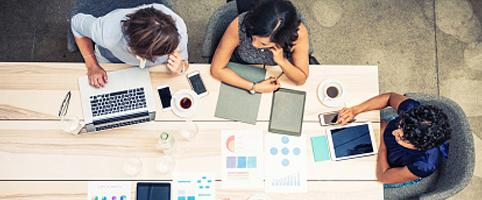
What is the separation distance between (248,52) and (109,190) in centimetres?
88

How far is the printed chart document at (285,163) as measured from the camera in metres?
2.08

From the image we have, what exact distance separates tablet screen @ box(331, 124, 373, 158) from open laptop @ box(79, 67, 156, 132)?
817 millimetres

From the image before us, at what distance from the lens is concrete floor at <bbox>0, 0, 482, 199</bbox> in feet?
10.2

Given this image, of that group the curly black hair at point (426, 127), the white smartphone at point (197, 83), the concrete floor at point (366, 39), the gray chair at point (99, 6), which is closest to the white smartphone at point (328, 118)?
the curly black hair at point (426, 127)

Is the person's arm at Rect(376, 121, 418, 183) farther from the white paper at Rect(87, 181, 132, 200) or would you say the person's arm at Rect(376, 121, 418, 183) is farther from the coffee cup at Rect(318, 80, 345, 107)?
the white paper at Rect(87, 181, 132, 200)

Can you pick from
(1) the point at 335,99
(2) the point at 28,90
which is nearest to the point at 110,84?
(2) the point at 28,90

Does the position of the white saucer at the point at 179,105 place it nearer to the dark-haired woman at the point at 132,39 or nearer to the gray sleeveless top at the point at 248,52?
the dark-haired woman at the point at 132,39

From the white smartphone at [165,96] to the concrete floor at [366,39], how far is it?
0.95 m

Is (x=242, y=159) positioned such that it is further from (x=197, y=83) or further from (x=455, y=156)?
(x=455, y=156)

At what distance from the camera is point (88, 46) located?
89.9 inches

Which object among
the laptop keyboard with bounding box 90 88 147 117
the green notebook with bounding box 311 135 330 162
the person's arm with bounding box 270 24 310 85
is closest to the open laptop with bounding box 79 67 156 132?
the laptop keyboard with bounding box 90 88 147 117

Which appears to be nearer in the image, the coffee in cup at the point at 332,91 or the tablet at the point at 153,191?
the tablet at the point at 153,191

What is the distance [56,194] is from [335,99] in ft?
4.19

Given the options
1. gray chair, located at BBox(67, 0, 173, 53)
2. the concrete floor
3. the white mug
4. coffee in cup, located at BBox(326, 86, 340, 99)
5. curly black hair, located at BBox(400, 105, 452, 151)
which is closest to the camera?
curly black hair, located at BBox(400, 105, 452, 151)
